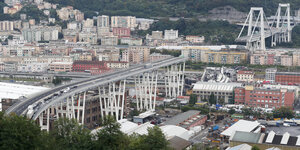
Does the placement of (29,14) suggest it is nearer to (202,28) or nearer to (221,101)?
(202,28)

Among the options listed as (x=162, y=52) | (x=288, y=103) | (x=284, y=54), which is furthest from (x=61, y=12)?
(x=288, y=103)

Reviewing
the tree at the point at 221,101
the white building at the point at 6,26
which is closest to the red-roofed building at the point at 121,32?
the white building at the point at 6,26

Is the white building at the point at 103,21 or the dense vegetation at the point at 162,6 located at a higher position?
the dense vegetation at the point at 162,6

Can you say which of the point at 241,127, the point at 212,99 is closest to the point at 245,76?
the point at 212,99

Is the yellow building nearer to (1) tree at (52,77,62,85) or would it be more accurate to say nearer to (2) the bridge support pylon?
(2) the bridge support pylon

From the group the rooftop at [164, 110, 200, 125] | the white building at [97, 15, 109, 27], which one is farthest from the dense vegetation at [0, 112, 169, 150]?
the white building at [97, 15, 109, 27]

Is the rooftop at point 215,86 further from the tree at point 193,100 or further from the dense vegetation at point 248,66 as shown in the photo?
the dense vegetation at point 248,66
